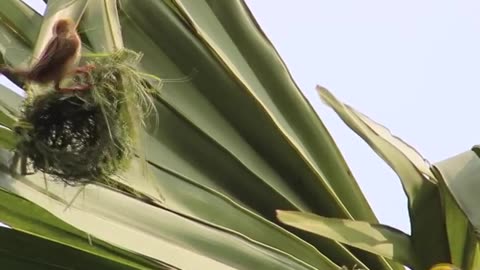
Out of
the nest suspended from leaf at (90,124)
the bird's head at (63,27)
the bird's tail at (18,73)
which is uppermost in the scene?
the bird's head at (63,27)

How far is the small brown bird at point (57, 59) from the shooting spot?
3.54ft

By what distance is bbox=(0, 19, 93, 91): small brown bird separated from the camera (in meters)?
1.08

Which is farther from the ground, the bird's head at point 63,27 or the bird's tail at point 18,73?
the bird's head at point 63,27

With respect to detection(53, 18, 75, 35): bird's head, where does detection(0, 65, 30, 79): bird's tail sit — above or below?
below

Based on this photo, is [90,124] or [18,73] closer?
[18,73]

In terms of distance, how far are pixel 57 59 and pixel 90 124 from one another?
0.13m

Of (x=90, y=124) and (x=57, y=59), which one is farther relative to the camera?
(x=90, y=124)

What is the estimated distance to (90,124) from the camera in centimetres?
120

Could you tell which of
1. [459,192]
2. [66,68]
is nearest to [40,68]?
[66,68]

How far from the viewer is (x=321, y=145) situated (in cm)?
154

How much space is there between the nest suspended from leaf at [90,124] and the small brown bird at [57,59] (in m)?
0.04

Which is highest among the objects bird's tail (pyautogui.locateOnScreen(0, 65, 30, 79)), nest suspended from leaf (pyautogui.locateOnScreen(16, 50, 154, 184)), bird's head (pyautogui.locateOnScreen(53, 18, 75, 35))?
bird's head (pyautogui.locateOnScreen(53, 18, 75, 35))

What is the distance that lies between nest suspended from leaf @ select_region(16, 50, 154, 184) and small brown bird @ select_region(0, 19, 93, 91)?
43 millimetres

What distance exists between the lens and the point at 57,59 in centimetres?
108
